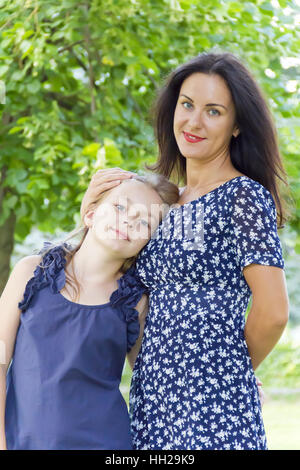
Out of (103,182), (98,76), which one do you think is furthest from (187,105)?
(98,76)

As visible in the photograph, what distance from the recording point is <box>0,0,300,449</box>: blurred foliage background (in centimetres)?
290

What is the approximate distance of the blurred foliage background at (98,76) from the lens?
2896 mm

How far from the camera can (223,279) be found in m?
1.68

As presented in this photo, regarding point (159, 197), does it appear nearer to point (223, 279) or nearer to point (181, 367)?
point (223, 279)

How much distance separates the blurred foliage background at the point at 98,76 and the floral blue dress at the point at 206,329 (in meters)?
1.06

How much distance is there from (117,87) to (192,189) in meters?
1.46

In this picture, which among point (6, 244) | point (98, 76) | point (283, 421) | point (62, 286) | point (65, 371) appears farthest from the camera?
point (283, 421)

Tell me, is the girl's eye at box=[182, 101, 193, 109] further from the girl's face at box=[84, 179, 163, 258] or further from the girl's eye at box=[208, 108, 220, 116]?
the girl's face at box=[84, 179, 163, 258]

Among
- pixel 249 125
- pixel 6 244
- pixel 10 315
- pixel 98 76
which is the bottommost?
pixel 6 244

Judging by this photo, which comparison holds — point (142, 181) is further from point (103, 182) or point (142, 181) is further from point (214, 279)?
point (214, 279)

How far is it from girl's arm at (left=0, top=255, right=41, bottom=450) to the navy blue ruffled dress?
0.06 ft

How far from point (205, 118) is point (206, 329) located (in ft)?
1.88

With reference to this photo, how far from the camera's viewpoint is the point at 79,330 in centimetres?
165
